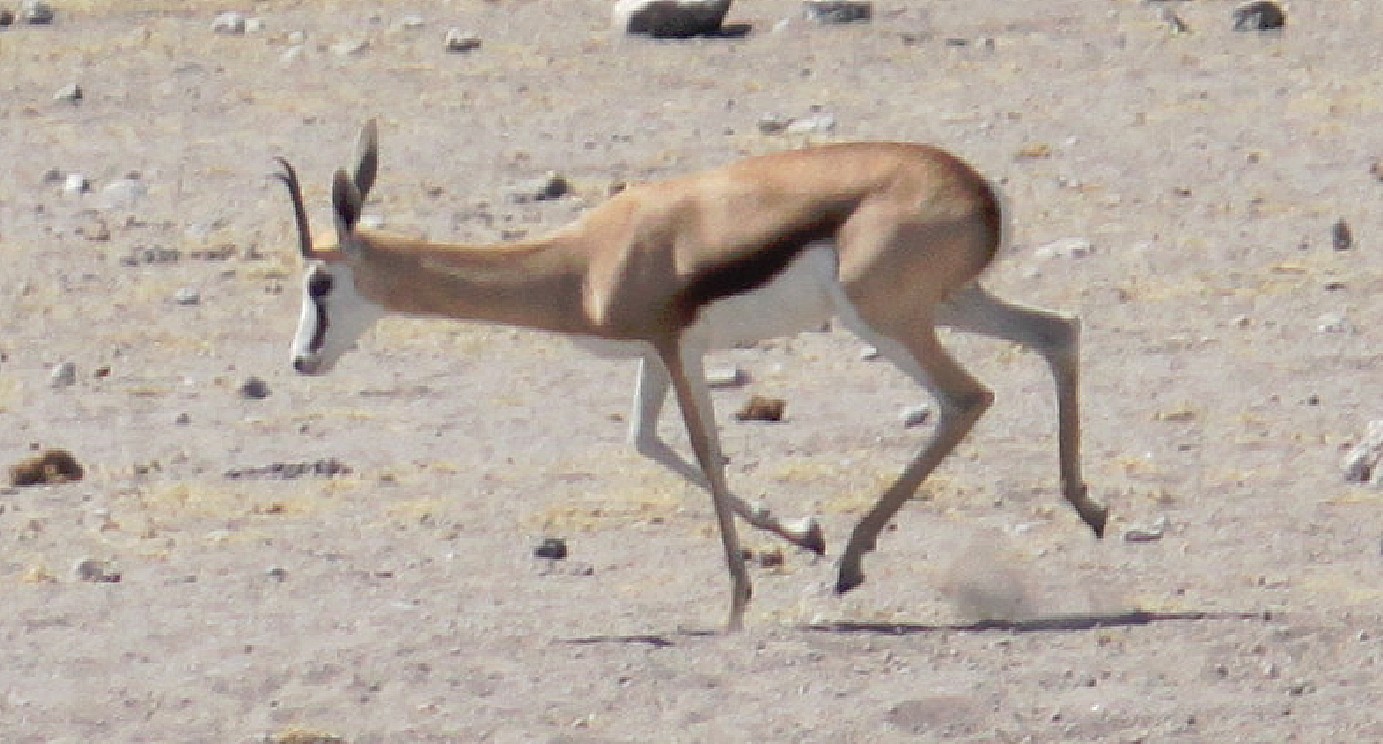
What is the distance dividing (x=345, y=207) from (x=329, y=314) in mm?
326

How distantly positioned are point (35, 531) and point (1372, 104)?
8596 millimetres

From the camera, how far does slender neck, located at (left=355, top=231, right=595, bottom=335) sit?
337 inches

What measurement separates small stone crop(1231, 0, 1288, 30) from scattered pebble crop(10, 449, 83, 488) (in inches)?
378

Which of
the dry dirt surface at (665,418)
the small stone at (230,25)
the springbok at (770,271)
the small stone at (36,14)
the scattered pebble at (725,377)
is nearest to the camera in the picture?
the dry dirt surface at (665,418)

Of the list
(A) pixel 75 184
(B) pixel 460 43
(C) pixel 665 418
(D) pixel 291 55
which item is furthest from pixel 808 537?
(B) pixel 460 43

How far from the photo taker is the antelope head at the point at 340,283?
8.66 metres

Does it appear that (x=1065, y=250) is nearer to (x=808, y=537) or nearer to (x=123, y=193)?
(x=123, y=193)

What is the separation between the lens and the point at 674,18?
18.1 m

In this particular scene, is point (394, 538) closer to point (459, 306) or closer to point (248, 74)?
point (459, 306)

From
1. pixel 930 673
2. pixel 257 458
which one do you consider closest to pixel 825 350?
pixel 257 458

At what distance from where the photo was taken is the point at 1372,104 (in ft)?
52.6

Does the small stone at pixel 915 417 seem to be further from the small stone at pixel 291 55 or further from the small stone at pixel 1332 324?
the small stone at pixel 291 55

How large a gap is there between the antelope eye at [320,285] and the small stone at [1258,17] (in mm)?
10285

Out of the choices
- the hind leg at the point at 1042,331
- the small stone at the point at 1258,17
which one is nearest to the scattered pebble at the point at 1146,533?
the hind leg at the point at 1042,331
